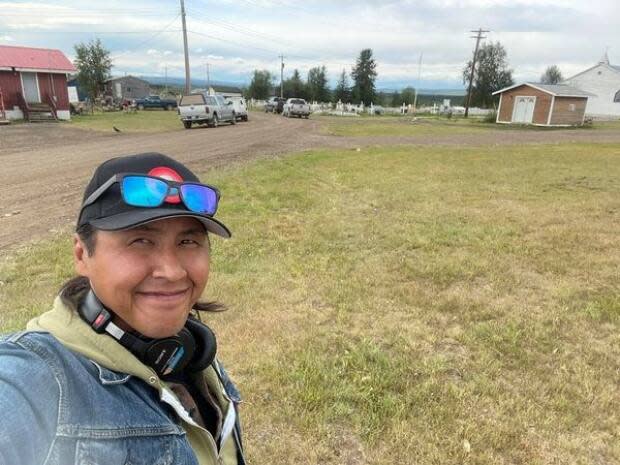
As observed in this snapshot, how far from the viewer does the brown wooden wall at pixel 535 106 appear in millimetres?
39688

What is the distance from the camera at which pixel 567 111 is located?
132 feet

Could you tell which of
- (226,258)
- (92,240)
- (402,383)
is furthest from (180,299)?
(226,258)

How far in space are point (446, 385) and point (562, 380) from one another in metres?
0.83

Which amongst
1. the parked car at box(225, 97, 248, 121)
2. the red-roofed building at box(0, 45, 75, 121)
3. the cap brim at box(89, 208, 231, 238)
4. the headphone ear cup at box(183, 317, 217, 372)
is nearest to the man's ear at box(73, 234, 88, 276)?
the cap brim at box(89, 208, 231, 238)

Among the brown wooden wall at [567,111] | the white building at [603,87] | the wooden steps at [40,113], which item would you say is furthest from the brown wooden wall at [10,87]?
the white building at [603,87]

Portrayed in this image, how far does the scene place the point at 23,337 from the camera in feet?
3.55

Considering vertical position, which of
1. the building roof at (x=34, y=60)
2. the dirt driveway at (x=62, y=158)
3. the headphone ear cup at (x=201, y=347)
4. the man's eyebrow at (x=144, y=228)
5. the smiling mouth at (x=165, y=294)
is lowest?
the dirt driveway at (x=62, y=158)

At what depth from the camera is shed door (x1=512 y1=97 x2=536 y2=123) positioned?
40.8 metres

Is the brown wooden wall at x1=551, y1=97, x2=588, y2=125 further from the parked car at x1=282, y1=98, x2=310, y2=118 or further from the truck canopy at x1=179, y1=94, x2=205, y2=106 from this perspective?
the truck canopy at x1=179, y1=94, x2=205, y2=106

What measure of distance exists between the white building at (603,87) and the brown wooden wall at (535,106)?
60.8 feet

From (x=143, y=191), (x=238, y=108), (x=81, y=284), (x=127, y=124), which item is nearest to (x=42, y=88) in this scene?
(x=127, y=124)

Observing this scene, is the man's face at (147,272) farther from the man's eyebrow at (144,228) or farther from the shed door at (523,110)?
the shed door at (523,110)

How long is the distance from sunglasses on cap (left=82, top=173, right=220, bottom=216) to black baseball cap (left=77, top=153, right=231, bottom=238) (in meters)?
0.01

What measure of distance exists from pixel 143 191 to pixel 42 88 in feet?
105
